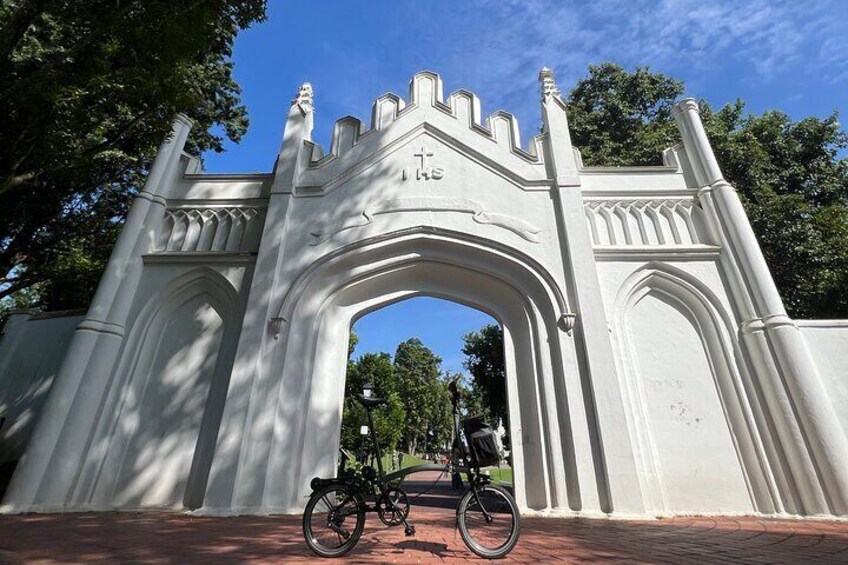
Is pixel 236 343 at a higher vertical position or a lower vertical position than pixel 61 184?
lower

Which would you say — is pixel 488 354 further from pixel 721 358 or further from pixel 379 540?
pixel 379 540

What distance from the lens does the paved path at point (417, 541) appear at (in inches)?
126

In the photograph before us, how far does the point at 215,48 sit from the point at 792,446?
17653mm

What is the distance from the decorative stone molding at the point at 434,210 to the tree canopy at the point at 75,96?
3475 mm

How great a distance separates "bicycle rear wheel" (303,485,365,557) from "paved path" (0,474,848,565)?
0.12m

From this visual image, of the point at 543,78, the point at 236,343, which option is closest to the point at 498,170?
the point at 543,78

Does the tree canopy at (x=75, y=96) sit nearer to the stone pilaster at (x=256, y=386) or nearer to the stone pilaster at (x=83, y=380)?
the stone pilaster at (x=83, y=380)

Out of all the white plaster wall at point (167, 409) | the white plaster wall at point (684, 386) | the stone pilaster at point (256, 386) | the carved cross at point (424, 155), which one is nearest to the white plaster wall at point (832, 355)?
the white plaster wall at point (684, 386)

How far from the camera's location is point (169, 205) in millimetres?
8812

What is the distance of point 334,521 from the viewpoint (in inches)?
134

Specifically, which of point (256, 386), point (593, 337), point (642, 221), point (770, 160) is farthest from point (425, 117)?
point (770, 160)

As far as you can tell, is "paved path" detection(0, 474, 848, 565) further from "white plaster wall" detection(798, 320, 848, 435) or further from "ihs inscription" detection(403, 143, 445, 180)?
"ihs inscription" detection(403, 143, 445, 180)

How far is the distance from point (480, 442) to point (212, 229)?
7.77 meters

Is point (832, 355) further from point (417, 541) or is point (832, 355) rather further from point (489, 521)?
point (417, 541)
